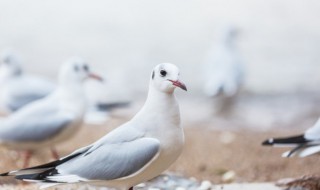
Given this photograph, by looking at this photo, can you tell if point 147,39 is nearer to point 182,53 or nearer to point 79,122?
point 182,53

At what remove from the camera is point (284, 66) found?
8.98 feet

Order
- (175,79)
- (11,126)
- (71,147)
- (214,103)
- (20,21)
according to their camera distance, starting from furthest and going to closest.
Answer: (214,103)
(20,21)
(71,147)
(11,126)
(175,79)

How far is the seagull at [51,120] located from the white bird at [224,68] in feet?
2.16

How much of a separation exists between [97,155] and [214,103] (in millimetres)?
1369

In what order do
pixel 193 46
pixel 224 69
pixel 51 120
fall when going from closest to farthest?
pixel 51 120 < pixel 224 69 < pixel 193 46

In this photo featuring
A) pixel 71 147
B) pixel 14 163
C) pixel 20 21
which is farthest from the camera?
pixel 20 21

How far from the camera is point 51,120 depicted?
1.81 metres

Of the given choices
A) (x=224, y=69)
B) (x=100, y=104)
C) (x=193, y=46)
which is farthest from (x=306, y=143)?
(x=193, y=46)

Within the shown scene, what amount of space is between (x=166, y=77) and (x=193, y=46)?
138 cm

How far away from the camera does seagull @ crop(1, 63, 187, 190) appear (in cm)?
133

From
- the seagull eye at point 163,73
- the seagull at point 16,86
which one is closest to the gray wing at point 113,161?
the seagull eye at point 163,73

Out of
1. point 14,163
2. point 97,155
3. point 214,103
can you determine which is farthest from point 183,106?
point 97,155

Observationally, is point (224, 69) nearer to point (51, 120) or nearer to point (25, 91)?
point (25, 91)

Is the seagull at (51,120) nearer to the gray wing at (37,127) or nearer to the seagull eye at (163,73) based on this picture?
the gray wing at (37,127)
